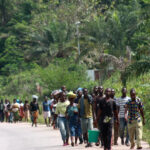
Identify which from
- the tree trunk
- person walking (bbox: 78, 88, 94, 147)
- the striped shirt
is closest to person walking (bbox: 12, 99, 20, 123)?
person walking (bbox: 78, 88, 94, 147)

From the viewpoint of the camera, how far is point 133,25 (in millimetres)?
43094

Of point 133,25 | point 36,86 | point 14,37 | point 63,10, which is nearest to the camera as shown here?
point 133,25

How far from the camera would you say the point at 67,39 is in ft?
163

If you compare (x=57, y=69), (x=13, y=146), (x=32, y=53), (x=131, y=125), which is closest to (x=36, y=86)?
(x=32, y=53)

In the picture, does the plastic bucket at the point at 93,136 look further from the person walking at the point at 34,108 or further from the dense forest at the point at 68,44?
the person walking at the point at 34,108

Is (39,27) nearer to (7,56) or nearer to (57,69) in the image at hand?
(7,56)

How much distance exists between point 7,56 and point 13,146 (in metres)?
42.4

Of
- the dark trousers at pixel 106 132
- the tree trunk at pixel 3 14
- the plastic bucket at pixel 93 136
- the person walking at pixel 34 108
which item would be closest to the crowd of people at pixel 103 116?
the dark trousers at pixel 106 132

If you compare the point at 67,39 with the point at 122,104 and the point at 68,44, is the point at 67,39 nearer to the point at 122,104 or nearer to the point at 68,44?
the point at 68,44

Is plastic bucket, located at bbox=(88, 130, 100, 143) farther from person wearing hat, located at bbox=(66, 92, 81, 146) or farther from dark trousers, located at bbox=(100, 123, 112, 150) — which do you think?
person wearing hat, located at bbox=(66, 92, 81, 146)

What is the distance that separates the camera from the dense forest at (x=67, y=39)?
3675cm

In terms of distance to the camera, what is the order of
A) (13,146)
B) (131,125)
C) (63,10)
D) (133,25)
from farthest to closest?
(63,10) → (133,25) → (13,146) → (131,125)

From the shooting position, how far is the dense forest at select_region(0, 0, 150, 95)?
1447 inches

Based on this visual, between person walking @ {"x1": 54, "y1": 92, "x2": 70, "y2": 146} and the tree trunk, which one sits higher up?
the tree trunk
